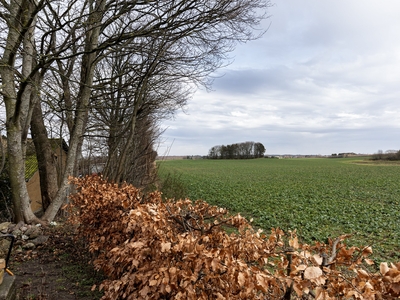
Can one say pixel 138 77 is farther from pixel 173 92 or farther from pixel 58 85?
pixel 58 85

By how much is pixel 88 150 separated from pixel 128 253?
865 cm

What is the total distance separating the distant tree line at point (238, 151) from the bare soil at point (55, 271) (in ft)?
264

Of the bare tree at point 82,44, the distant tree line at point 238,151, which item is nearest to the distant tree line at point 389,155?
the distant tree line at point 238,151

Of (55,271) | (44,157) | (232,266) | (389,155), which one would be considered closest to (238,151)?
(389,155)

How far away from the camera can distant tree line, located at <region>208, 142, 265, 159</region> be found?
85.8 m

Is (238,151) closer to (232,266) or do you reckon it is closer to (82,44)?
(82,44)

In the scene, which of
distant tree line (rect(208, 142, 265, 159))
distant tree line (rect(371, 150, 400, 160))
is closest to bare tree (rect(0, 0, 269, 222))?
distant tree line (rect(371, 150, 400, 160))

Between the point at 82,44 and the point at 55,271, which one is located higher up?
the point at 82,44

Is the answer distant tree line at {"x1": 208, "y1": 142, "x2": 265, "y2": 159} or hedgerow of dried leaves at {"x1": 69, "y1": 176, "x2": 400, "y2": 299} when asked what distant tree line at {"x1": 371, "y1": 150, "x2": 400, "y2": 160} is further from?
hedgerow of dried leaves at {"x1": 69, "y1": 176, "x2": 400, "y2": 299}

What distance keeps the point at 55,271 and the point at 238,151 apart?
8211 cm

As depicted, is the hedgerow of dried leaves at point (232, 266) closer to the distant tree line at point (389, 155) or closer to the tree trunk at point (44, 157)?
the tree trunk at point (44, 157)

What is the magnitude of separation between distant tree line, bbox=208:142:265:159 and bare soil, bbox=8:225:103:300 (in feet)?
264

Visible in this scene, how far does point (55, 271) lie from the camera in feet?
15.2

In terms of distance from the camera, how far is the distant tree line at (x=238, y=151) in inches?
3376
